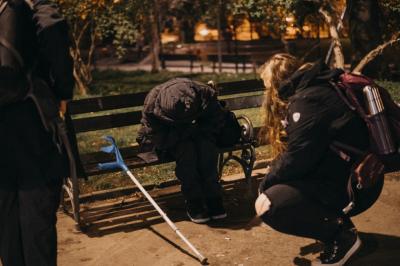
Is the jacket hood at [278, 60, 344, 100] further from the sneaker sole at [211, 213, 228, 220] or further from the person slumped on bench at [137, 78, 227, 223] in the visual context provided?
the sneaker sole at [211, 213, 228, 220]

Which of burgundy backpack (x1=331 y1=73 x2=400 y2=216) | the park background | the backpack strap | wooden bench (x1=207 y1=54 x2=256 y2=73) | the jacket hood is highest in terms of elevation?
the backpack strap

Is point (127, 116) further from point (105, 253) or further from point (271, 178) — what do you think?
point (271, 178)

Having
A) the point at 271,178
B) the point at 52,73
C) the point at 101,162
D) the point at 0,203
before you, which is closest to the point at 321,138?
the point at 271,178

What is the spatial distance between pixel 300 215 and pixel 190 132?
1.45 meters

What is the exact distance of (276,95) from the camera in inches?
158

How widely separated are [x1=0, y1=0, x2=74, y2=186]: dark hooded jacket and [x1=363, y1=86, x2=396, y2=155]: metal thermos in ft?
5.48

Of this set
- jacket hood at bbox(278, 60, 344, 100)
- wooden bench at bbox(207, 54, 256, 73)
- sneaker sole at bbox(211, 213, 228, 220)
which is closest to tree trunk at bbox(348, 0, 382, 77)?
wooden bench at bbox(207, 54, 256, 73)

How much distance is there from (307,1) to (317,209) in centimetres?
566

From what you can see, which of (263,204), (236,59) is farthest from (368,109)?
(236,59)

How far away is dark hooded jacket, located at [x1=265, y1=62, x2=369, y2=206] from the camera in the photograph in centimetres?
348

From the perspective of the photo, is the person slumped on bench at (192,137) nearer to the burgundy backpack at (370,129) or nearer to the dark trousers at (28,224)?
the burgundy backpack at (370,129)

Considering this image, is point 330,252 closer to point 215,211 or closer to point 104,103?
point 215,211

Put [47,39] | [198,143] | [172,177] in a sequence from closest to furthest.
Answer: [47,39]
[198,143]
[172,177]

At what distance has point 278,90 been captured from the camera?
3842mm
